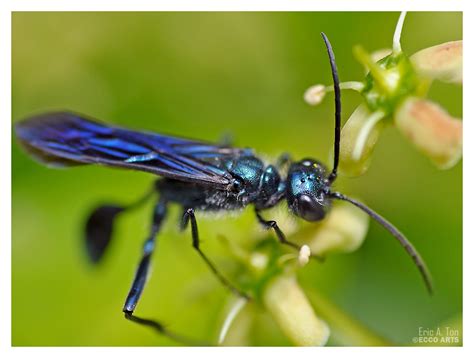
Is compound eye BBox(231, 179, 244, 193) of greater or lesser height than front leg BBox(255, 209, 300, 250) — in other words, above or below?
above

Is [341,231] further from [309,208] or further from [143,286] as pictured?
[143,286]

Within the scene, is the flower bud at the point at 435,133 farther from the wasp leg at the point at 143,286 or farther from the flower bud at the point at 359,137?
the wasp leg at the point at 143,286

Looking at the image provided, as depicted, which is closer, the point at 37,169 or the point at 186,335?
the point at 186,335

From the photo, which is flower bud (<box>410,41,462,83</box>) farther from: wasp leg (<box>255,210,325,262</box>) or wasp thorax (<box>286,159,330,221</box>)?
wasp leg (<box>255,210,325,262</box>)

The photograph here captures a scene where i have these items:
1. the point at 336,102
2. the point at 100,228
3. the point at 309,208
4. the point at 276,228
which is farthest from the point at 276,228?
the point at 100,228

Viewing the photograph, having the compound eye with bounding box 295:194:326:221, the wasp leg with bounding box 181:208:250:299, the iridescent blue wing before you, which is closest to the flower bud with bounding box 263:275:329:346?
the wasp leg with bounding box 181:208:250:299
